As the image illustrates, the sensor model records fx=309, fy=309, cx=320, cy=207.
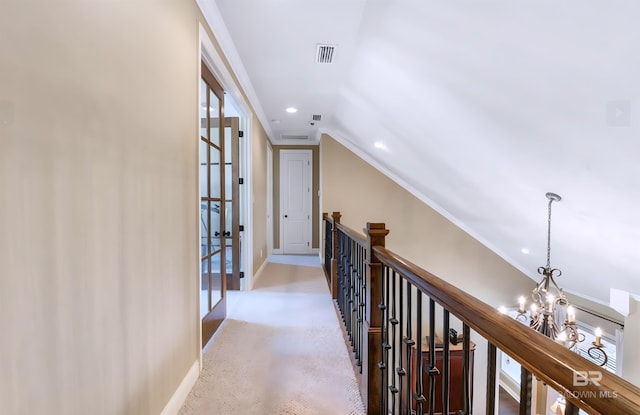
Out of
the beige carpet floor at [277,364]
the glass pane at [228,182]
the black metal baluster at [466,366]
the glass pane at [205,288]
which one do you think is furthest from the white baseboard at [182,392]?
the glass pane at [228,182]

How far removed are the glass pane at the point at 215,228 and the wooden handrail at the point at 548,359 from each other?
2.11 metres

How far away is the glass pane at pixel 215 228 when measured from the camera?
260 centimetres

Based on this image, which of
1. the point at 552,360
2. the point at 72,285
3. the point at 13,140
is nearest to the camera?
the point at 552,360

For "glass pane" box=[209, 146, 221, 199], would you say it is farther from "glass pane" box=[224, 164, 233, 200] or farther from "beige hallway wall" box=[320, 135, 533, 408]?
"beige hallway wall" box=[320, 135, 533, 408]

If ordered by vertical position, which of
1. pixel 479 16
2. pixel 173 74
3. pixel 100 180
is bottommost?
pixel 100 180

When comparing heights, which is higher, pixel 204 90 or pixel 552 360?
pixel 204 90

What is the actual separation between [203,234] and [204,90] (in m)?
1.12

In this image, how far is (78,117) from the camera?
0.95 metres

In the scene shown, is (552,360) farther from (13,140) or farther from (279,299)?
(279,299)

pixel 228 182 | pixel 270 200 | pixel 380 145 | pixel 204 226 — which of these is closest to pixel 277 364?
pixel 204 226

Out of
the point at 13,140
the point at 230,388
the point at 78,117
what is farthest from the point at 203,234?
the point at 13,140

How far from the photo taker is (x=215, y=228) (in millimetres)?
2670

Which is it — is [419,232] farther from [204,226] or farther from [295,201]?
[204,226]

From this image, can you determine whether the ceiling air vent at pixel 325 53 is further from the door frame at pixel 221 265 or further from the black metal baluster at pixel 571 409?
the black metal baluster at pixel 571 409
